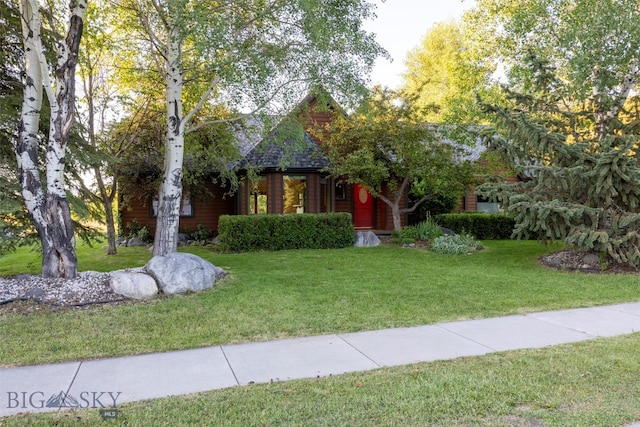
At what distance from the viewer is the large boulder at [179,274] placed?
6805 millimetres

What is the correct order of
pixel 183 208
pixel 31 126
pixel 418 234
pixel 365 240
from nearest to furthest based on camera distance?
pixel 31 126 < pixel 365 240 < pixel 418 234 < pixel 183 208

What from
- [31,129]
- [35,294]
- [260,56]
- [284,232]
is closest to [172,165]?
[31,129]

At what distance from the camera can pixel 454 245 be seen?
39.7 ft

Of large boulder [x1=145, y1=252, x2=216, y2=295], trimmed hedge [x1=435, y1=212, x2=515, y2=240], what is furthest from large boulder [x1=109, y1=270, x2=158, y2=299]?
trimmed hedge [x1=435, y1=212, x2=515, y2=240]

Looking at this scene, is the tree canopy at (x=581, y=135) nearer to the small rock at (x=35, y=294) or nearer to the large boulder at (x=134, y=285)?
the large boulder at (x=134, y=285)

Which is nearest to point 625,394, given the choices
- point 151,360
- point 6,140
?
point 151,360

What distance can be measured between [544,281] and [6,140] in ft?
34.0

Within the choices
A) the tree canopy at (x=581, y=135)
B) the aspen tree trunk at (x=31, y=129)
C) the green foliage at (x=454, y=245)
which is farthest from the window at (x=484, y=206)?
the aspen tree trunk at (x=31, y=129)

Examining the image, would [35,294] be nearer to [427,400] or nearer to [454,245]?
[427,400]

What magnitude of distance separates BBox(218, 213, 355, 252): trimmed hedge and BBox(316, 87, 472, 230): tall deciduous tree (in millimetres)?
1657

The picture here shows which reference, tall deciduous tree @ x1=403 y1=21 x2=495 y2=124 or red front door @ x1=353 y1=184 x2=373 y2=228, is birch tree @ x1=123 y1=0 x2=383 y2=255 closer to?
red front door @ x1=353 y1=184 x2=373 y2=228

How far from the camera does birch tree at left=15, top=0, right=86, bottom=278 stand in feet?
21.9

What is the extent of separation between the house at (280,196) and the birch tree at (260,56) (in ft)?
11.3

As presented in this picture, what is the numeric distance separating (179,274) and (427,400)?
5.01 meters
